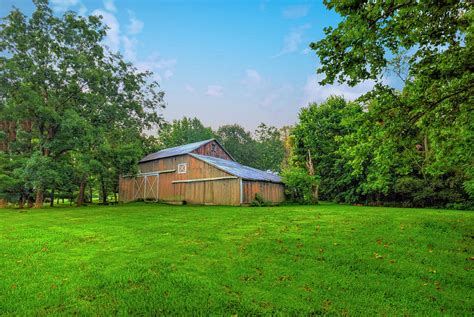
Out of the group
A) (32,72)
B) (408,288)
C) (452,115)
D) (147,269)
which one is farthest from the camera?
(32,72)

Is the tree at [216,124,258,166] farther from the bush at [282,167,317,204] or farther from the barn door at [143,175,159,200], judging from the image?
the bush at [282,167,317,204]

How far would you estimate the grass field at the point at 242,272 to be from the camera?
3.83 metres

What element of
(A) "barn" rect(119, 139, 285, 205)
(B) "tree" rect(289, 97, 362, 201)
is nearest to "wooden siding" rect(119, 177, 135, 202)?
(A) "barn" rect(119, 139, 285, 205)

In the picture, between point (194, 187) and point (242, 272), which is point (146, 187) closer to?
point (194, 187)

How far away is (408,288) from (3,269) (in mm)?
8116

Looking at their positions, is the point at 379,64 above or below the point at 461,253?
above

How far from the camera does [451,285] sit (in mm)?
4656

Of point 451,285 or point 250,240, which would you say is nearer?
point 451,285

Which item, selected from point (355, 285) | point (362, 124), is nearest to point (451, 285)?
point (355, 285)

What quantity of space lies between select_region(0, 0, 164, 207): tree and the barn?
7.38 m

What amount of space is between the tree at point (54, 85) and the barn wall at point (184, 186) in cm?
739

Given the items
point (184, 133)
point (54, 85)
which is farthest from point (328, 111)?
point (184, 133)

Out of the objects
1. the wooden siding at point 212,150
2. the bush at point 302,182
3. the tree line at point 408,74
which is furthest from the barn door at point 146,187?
the tree line at point 408,74

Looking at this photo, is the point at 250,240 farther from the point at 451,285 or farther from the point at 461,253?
the point at 461,253
